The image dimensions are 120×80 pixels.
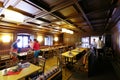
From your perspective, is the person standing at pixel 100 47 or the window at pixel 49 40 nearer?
the person standing at pixel 100 47

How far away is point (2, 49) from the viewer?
4.97 meters

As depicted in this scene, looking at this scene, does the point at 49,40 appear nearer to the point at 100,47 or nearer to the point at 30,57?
the point at 30,57

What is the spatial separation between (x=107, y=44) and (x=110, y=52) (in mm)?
1925

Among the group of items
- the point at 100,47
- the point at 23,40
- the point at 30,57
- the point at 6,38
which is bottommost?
the point at 30,57

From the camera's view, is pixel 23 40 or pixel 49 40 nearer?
pixel 23 40

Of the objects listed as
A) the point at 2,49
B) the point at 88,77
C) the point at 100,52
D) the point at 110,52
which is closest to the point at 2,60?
the point at 2,49

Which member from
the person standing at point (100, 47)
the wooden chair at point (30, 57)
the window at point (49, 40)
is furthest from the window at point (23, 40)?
the person standing at point (100, 47)

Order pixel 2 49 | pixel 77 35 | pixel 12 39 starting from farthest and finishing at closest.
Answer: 1. pixel 77 35
2. pixel 12 39
3. pixel 2 49

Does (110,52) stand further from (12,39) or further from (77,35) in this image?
(12,39)

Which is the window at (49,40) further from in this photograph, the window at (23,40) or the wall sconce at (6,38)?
the wall sconce at (6,38)

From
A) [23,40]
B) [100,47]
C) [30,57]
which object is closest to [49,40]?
[23,40]

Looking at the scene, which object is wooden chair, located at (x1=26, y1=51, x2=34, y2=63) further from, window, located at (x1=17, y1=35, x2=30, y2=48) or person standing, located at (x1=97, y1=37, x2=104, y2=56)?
person standing, located at (x1=97, y1=37, x2=104, y2=56)

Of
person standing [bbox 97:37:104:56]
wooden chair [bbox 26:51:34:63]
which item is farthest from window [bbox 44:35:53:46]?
person standing [bbox 97:37:104:56]

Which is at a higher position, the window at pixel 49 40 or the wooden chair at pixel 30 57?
the window at pixel 49 40
